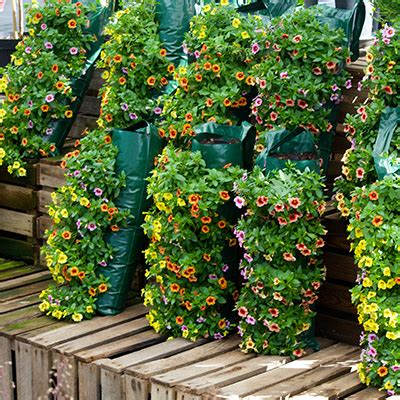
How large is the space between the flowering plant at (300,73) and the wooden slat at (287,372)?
862 millimetres

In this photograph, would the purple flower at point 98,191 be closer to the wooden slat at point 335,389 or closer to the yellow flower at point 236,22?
the yellow flower at point 236,22

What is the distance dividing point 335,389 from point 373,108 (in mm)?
1095

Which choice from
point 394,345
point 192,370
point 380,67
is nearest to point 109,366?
point 192,370

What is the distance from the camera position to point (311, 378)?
159 inches

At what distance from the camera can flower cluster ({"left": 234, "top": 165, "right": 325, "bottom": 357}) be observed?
13.5 feet

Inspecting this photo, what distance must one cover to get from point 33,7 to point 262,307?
2188 millimetres

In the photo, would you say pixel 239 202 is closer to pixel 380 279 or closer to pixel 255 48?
pixel 380 279

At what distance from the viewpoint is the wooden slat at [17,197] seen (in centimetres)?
548

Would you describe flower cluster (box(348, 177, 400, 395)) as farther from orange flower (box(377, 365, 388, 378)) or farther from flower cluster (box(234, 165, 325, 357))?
flower cluster (box(234, 165, 325, 357))

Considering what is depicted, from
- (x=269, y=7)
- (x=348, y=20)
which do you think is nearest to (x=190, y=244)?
(x=348, y=20)

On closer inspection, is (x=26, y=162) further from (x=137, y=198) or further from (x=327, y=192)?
(x=327, y=192)

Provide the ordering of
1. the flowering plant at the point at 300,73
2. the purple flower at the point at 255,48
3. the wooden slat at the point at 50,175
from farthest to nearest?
1. the wooden slat at the point at 50,175
2. the purple flower at the point at 255,48
3. the flowering plant at the point at 300,73

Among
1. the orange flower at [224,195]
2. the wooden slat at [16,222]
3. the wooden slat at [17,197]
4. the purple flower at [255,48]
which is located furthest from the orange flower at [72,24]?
the orange flower at [224,195]

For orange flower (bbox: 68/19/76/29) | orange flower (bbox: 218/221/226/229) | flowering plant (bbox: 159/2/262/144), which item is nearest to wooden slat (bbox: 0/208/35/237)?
orange flower (bbox: 68/19/76/29)
